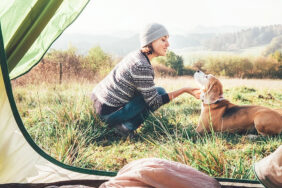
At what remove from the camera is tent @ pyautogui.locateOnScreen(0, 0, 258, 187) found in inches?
70.8

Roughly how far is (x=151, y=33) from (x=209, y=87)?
44cm

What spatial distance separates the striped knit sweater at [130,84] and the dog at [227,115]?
8.9 inches

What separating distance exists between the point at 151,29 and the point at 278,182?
3.43ft

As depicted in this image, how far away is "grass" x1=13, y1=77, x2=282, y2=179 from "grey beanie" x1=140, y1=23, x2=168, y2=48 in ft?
0.77

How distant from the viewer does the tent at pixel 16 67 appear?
1.80 m

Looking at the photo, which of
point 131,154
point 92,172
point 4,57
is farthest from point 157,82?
point 4,57

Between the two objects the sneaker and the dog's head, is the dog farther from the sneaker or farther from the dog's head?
the sneaker

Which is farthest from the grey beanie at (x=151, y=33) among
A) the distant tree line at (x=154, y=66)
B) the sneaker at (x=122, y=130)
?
the sneaker at (x=122, y=130)

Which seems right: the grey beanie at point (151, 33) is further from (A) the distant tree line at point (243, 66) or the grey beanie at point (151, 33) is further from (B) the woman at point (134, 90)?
(A) the distant tree line at point (243, 66)

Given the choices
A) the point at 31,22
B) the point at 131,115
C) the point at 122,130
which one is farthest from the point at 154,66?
the point at 31,22

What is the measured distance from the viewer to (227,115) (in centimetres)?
192

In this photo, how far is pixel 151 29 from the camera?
77.9 inches

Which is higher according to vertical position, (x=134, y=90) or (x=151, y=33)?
(x=151, y=33)

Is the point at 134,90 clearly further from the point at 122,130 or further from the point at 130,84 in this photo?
the point at 122,130
